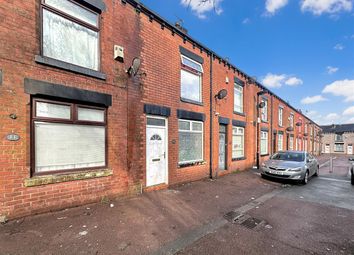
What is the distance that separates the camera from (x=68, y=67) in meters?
5.02

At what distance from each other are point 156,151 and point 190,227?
3325 millimetres

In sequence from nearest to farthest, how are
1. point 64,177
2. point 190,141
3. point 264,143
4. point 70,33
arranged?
point 64,177 → point 70,33 → point 190,141 → point 264,143

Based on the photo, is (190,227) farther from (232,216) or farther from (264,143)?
(264,143)

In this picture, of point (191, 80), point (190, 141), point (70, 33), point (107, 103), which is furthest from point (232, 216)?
point (70, 33)

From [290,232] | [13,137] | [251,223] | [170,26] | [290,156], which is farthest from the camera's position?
[290,156]

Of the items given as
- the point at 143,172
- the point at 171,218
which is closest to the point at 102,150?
the point at 143,172

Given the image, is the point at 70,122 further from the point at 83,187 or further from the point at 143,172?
the point at 143,172

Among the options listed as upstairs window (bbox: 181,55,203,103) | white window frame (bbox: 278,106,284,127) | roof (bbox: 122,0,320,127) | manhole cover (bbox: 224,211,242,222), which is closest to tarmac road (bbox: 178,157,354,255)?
manhole cover (bbox: 224,211,242,222)

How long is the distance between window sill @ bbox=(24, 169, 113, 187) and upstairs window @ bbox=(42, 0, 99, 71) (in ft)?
9.32

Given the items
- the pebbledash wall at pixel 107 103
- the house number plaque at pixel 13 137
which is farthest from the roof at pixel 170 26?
the house number plaque at pixel 13 137

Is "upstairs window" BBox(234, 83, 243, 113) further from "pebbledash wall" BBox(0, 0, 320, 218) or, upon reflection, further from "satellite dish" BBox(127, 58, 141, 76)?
"satellite dish" BBox(127, 58, 141, 76)

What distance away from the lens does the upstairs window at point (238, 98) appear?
1238 cm

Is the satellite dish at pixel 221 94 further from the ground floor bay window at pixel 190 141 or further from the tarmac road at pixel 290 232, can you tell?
the tarmac road at pixel 290 232

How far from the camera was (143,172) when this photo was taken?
21.6ft
